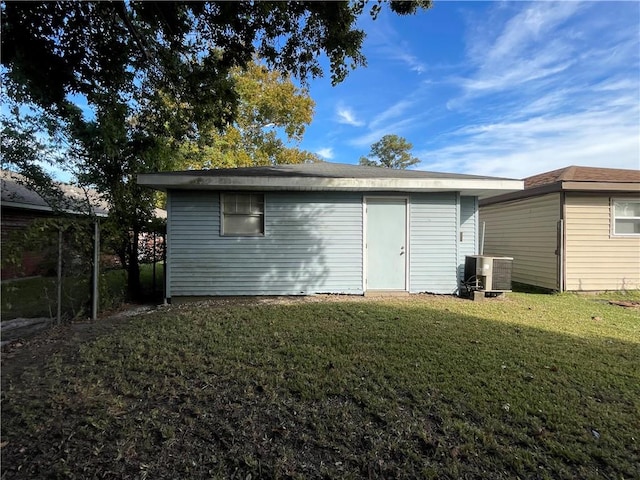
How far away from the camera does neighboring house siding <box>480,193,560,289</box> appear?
8695mm

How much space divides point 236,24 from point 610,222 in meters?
9.48

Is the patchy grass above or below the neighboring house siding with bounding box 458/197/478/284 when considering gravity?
below

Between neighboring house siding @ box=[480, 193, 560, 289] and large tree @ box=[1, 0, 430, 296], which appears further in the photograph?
neighboring house siding @ box=[480, 193, 560, 289]

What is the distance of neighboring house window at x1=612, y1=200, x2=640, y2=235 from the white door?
558 cm

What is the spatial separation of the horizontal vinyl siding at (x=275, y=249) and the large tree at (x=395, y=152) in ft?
120

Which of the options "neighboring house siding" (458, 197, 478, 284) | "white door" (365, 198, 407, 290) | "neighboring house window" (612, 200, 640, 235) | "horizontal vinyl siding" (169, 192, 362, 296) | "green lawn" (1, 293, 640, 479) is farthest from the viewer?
"neighboring house window" (612, 200, 640, 235)

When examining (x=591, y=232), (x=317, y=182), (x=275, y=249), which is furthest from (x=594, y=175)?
(x=275, y=249)

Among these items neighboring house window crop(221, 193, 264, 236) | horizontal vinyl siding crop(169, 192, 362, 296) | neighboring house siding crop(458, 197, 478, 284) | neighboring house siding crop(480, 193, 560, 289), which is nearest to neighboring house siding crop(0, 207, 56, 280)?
horizontal vinyl siding crop(169, 192, 362, 296)

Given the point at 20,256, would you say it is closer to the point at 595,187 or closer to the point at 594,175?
the point at 595,187

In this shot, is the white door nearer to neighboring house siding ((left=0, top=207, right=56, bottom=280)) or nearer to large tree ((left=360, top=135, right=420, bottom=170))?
neighboring house siding ((left=0, top=207, right=56, bottom=280))

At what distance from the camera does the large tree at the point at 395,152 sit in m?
42.5

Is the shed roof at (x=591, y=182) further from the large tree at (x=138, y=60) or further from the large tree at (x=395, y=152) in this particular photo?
the large tree at (x=395, y=152)

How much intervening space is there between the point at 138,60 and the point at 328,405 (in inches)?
243

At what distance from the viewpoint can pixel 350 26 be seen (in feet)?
15.9
